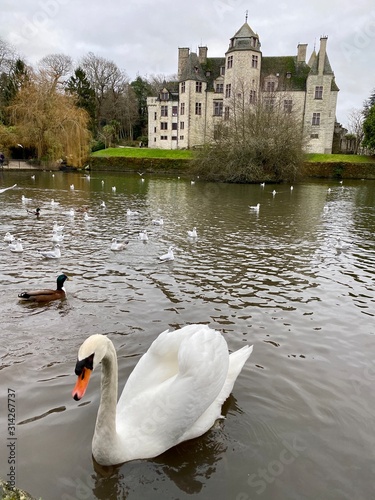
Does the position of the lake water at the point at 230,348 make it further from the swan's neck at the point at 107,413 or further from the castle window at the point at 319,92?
the castle window at the point at 319,92

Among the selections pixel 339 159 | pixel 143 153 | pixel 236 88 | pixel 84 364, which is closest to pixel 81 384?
pixel 84 364

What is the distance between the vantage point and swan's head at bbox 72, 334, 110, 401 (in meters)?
3.38

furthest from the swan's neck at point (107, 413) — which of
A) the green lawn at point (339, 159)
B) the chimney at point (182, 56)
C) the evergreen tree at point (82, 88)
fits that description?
the evergreen tree at point (82, 88)

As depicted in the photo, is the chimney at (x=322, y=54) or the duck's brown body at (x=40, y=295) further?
the chimney at (x=322, y=54)

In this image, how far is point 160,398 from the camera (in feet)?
13.6

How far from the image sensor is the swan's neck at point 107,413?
12.8 ft

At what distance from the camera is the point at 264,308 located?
8391 millimetres

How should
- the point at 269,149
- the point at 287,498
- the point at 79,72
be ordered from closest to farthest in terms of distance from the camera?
the point at 287,498 → the point at 269,149 → the point at 79,72

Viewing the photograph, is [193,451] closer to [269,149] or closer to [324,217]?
[324,217]

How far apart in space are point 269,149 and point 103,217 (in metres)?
26.7

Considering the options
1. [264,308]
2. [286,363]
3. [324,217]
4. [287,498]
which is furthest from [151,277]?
[324,217]

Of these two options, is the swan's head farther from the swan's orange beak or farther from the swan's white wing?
the swan's white wing

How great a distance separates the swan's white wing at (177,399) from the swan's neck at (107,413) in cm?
19

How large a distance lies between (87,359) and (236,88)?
63525 mm
